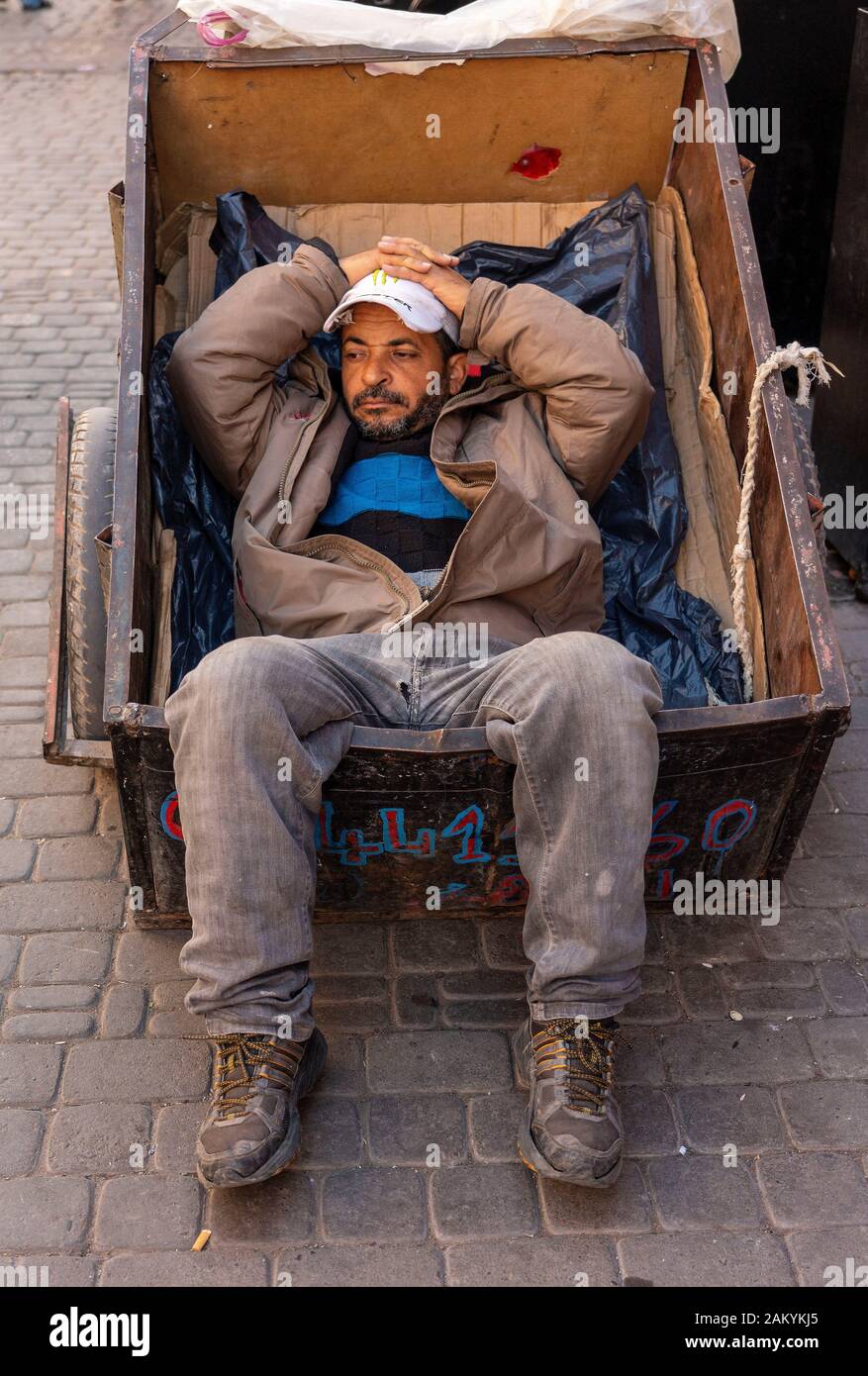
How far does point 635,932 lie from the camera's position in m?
2.30

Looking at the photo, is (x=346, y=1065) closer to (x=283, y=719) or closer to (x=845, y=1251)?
(x=283, y=719)

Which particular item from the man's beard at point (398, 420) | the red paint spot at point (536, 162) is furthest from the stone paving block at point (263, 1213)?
the red paint spot at point (536, 162)

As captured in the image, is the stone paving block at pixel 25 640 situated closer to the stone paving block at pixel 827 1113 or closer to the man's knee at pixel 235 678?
the man's knee at pixel 235 678

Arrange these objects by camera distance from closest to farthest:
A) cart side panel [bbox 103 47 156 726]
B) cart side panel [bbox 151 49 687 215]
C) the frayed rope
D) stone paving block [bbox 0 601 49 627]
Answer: cart side panel [bbox 103 47 156 726]
the frayed rope
cart side panel [bbox 151 49 687 215]
stone paving block [bbox 0 601 49 627]

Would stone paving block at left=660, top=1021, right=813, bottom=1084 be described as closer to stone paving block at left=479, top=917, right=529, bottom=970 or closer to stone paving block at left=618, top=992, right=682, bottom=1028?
stone paving block at left=618, top=992, right=682, bottom=1028

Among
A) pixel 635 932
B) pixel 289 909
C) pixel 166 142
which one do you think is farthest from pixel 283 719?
pixel 166 142

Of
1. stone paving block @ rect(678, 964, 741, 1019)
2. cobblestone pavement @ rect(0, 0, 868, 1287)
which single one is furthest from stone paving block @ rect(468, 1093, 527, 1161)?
stone paving block @ rect(678, 964, 741, 1019)

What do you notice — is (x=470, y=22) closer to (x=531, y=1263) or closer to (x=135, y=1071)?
(x=135, y=1071)

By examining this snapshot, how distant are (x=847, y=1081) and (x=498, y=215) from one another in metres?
2.57

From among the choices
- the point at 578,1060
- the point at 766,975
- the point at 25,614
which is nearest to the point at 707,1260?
the point at 578,1060

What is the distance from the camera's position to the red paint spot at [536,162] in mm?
3646

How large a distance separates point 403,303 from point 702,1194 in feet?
6.69

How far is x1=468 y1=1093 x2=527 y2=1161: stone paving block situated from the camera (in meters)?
2.36

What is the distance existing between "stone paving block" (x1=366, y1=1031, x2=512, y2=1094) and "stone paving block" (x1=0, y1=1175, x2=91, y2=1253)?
0.58 metres
